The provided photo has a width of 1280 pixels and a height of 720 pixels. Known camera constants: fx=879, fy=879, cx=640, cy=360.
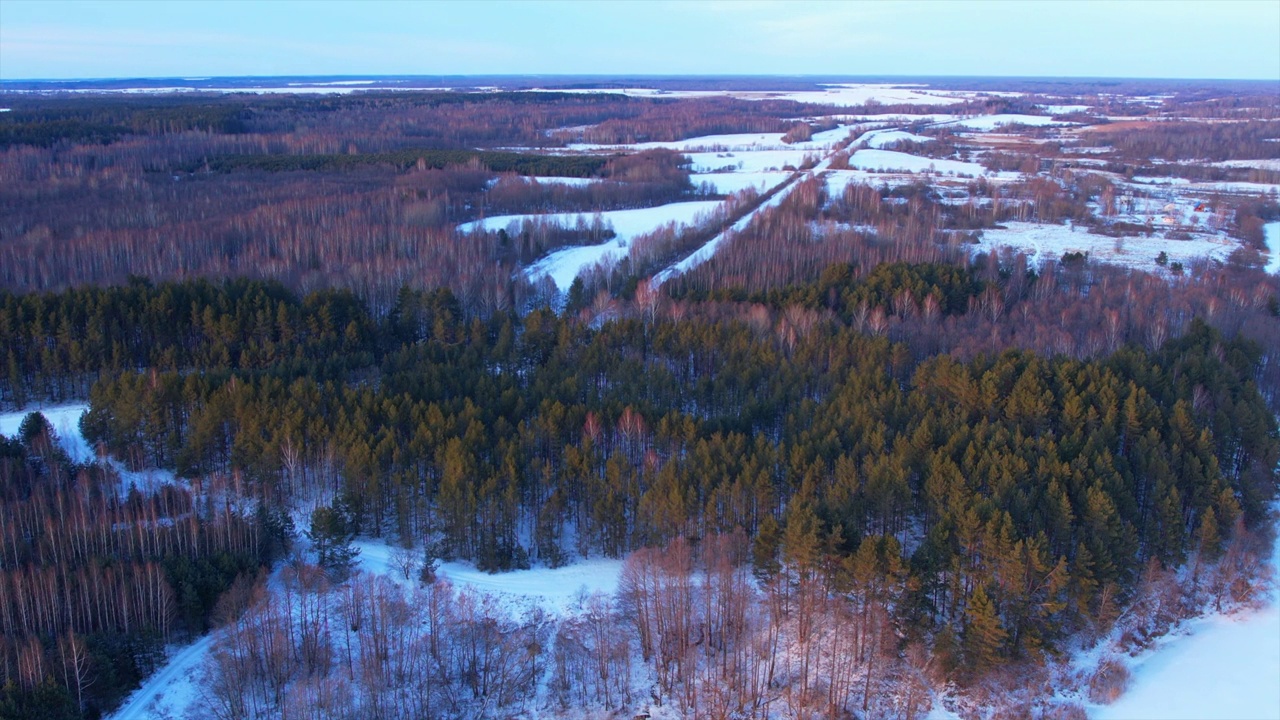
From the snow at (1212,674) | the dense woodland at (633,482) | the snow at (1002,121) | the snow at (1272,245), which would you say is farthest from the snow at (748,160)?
the snow at (1212,674)

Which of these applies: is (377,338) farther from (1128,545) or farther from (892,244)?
(892,244)

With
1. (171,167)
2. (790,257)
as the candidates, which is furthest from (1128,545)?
(171,167)

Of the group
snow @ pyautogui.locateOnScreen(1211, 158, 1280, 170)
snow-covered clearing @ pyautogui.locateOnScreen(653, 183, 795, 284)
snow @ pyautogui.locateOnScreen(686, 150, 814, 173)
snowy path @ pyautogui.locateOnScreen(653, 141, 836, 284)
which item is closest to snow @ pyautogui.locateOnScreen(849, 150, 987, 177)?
snow @ pyautogui.locateOnScreen(686, 150, 814, 173)

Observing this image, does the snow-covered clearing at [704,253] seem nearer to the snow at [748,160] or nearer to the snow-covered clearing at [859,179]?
the snow-covered clearing at [859,179]

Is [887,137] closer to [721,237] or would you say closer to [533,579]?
[721,237]

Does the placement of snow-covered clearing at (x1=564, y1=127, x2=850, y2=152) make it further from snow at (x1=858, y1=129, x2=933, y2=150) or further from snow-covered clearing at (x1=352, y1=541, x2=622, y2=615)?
snow-covered clearing at (x1=352, y1=541, x2=622, y2=615)

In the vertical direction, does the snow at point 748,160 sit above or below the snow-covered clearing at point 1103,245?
above
